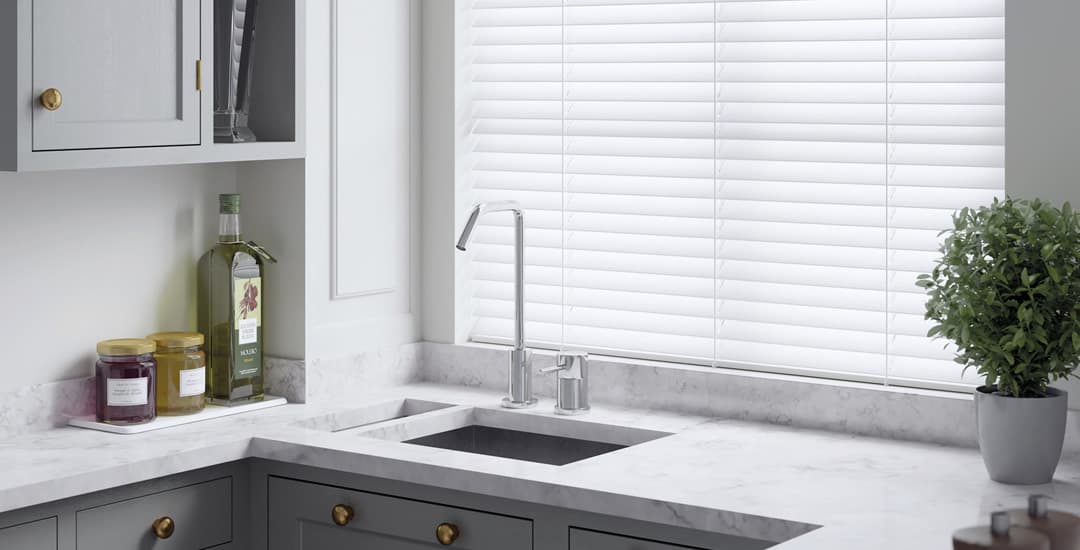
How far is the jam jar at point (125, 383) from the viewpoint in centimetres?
274

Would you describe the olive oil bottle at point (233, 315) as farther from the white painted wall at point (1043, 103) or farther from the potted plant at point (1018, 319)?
the white painted wall at point (1043, 103)

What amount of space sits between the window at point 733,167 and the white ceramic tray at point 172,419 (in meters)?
0.62

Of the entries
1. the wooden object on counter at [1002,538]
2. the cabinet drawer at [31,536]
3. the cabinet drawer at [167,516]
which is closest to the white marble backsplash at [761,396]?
the cabinet drawer at [167,516]

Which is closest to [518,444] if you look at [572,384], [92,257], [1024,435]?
[572,384]

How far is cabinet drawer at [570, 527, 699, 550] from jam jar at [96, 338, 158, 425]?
937 mm

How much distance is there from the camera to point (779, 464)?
249 centimetres

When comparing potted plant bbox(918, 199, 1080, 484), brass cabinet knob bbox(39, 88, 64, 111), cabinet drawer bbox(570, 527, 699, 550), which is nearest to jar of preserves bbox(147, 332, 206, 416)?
brass cabinet knob bbox(39, 88, 64, 111)

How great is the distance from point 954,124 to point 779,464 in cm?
74

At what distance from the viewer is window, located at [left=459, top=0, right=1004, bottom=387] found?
2717mm

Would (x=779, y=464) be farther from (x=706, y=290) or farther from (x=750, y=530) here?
(x=706, y=290)

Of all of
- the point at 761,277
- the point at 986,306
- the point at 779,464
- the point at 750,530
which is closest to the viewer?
the point at 750,530

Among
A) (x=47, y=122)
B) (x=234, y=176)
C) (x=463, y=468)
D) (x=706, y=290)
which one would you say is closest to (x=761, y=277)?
(x=706, y=290)

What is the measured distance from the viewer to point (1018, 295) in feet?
7.59

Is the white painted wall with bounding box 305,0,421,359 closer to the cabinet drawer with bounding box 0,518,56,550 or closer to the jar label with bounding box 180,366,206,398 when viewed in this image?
the jar label with bounding box 180,366,206,398
